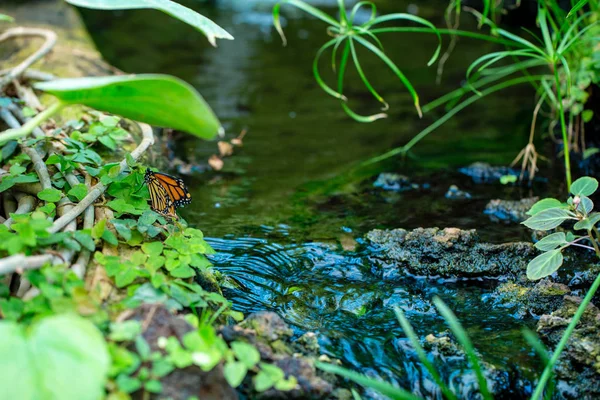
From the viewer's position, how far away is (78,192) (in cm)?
190

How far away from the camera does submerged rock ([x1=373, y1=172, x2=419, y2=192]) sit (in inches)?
121

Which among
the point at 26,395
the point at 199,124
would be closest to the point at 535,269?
the point at 199,124

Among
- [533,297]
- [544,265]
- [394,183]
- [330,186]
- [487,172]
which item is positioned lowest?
[330,186]


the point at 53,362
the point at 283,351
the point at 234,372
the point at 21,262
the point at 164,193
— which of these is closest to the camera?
the point at 53,362

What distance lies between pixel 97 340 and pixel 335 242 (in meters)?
1.42

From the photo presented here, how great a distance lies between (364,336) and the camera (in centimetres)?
188

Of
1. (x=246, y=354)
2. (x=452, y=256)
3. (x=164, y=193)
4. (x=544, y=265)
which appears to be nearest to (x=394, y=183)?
(x=452, y=256)

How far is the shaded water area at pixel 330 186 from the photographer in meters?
1.97

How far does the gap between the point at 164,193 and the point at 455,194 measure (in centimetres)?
156

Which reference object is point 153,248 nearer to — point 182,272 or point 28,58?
point 182,272

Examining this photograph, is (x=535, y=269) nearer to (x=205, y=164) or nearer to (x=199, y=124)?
(x=199, y=124)

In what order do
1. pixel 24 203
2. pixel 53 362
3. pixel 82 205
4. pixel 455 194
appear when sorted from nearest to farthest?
1. pixel 53 362
2. pixel 82 205
3. pixel 24 203
4. pixel 455 194

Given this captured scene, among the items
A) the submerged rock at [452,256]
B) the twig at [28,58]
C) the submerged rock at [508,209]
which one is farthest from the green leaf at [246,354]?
the twig at [28,58]

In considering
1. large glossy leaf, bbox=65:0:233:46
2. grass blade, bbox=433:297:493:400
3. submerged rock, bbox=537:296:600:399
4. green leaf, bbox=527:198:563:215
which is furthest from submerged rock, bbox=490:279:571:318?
large glossy leaf, bbox=65:0:233:46
